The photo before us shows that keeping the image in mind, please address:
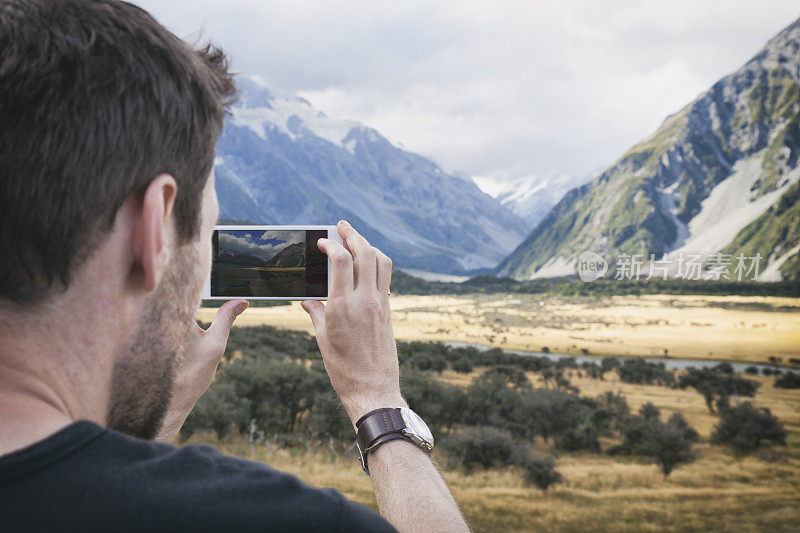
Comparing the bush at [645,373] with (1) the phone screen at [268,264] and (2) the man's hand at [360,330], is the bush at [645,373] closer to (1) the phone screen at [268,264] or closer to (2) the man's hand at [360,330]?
(1) the phone screen at [268,264]

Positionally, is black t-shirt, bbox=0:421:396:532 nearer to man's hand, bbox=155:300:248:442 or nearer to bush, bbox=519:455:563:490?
man's hand, bbox=155:300:248:442

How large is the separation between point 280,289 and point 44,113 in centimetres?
77

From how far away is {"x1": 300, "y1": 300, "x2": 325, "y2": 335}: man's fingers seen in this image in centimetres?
107

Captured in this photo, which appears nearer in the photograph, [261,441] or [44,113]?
[44,113]

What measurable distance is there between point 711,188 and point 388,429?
27610mm

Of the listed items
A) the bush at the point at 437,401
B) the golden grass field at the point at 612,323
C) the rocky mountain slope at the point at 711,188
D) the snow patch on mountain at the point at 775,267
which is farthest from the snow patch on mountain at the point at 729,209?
the bush at the point at 437,401

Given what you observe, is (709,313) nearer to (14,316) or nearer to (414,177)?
(14,316)

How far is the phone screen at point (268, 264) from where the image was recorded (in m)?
1.33

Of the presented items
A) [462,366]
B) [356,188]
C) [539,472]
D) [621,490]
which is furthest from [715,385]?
[356,188]

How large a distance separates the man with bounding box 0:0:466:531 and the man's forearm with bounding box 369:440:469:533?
0.70 feet

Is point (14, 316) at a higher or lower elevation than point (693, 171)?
lower

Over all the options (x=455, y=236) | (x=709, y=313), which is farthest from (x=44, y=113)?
(x=455, y=236)

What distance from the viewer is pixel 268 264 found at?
138 cm

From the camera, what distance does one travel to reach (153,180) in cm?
63
